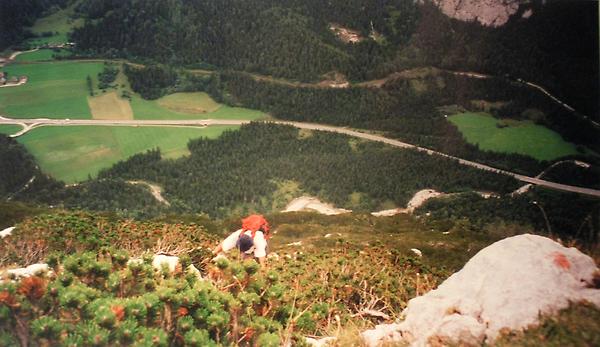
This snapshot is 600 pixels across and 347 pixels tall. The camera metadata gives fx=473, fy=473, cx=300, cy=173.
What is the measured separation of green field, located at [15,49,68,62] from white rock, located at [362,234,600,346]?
77.8ft

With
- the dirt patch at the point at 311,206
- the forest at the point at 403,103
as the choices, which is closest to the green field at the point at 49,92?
the forest at the point at 403,103

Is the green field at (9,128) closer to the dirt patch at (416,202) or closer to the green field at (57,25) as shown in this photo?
the green field at (57,25)

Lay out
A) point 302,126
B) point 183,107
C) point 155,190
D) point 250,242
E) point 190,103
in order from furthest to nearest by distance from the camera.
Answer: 1. point 302,126
2. point 190,103
3. point 183,107
4. point 155,190
5. point 250,242

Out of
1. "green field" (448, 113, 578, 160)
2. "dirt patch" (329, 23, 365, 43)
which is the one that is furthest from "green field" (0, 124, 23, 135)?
"green field" (448, 113, 578, 160)

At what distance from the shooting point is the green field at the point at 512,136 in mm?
23266

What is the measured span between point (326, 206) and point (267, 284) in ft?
59.6

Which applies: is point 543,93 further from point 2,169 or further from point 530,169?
point 2,169

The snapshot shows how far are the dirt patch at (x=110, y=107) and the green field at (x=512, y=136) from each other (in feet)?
59.3

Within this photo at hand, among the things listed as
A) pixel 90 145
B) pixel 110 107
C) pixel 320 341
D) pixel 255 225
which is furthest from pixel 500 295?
pixel 110 107

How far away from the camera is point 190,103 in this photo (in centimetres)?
2842

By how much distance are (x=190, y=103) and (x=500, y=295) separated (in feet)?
87.4

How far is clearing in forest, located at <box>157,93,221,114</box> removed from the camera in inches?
1082

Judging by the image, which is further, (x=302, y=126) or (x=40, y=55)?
(x=302, y=126)

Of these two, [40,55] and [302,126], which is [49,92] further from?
[302,126]
